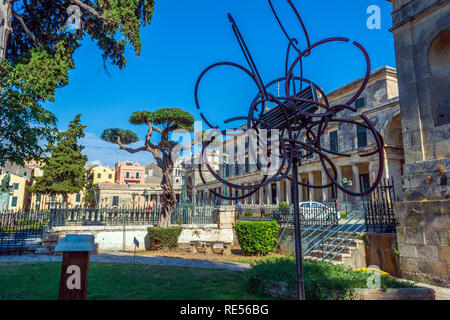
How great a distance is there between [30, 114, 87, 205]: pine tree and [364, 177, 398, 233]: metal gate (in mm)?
35259

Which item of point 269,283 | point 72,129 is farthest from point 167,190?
point 72,129

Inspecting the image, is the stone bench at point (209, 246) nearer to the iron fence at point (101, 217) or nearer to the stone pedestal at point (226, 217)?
the stone pedestal at point (226, 217)

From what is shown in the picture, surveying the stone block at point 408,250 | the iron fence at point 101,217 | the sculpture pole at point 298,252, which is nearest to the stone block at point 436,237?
the stone block at point 408,250

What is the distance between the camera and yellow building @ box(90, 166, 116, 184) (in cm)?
7606

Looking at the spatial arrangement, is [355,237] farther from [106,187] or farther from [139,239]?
[106,187]

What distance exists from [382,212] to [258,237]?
502cm

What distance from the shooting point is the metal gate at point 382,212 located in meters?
8.84

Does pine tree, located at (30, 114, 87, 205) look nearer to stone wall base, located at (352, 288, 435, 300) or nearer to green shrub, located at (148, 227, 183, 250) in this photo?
green shrub, located at (148, 227, 183, 250)

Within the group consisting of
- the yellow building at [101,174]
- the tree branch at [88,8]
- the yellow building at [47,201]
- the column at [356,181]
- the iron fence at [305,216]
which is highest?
the yellow building at [101,174]

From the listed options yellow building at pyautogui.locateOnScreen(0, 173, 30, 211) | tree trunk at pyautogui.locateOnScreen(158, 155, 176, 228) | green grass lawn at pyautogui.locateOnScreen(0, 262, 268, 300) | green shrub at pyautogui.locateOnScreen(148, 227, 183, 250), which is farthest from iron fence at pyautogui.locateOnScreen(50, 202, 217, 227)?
yellow building at pyautogui.locateOnScreen(0, 173, 30, 211)

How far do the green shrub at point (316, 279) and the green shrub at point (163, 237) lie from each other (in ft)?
25.5

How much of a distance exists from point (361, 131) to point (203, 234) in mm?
24593

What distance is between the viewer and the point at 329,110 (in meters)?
3.01

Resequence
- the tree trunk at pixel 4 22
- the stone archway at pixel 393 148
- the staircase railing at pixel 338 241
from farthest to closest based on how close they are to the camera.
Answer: the stone archway at pixel 393 148 < the tree trunk at pixel 4 22 < the staircase railing at pixel 338 241
